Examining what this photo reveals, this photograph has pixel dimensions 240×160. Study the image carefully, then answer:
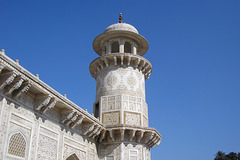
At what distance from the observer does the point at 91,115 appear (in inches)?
569

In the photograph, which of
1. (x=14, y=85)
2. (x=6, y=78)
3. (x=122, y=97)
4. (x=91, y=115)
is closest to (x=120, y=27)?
(x=122, y=97)

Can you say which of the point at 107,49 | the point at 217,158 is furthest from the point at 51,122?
the point at 217,158

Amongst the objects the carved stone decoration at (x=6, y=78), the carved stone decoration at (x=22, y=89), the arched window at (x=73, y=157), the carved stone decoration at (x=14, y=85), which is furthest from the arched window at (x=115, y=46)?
the carved stone decoration at (x=6, y=78)

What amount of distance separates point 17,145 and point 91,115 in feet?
15.9

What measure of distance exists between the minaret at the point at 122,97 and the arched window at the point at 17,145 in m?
5.89

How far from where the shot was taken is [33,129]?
11047mm

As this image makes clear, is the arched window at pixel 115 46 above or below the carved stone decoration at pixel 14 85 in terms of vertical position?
above

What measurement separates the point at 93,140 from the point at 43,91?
5.60 meters

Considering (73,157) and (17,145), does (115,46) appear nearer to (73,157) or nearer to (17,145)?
(73,157)

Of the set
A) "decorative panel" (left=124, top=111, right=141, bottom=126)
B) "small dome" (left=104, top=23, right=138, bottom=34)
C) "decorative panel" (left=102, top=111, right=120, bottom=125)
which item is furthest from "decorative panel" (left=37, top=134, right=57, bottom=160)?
"small dome" (left=104, top=23, right=138, bottom=34)

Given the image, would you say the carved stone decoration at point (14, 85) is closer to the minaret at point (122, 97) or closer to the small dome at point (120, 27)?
the minaret at point (122, 97)

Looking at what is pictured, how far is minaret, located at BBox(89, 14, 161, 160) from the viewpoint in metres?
15.7

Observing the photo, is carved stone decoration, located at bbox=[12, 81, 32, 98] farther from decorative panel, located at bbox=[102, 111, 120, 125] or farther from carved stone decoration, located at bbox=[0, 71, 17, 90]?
decorative panel, located at bbox=[102, 111, 120, 125]

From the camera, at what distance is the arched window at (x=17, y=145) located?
9.85m
